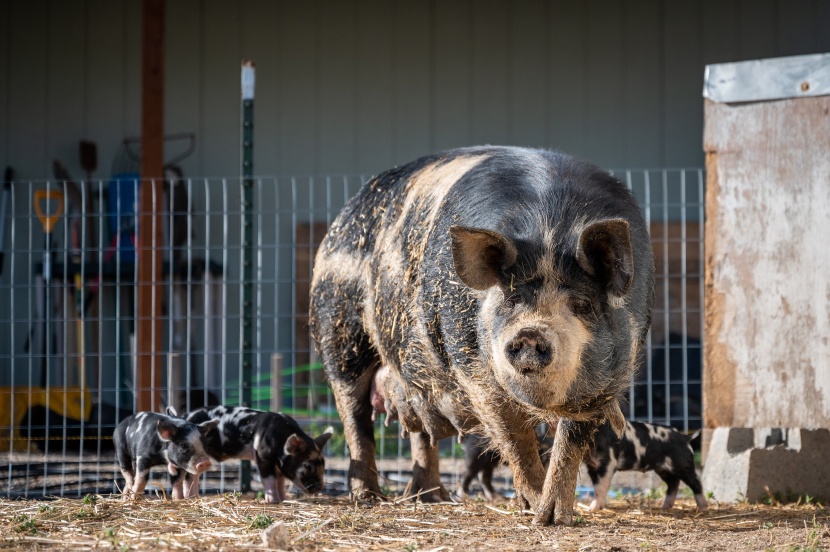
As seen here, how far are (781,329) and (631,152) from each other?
450cm

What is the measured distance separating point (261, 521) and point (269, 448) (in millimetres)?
1283

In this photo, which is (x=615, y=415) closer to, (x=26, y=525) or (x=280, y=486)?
(x=280, y=486)

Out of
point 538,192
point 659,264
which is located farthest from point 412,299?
point 659,264

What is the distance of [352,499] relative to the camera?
5219 mm

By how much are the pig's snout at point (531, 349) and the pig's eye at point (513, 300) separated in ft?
0.82

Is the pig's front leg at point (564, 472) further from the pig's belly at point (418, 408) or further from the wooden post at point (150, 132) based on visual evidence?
the wooden post at point (150, 132)

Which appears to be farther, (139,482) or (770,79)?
(770,79)

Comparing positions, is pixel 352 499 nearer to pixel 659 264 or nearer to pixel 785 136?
pixel 785 136

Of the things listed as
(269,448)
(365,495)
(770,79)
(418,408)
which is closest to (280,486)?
(269,448)

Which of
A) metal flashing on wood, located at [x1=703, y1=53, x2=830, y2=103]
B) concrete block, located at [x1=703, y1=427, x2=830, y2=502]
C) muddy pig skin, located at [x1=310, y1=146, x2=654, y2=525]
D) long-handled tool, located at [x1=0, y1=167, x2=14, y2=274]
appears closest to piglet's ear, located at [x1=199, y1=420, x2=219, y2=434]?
muddy pig skin, located at [x1=310, y1=146, x2=654, y2=525]

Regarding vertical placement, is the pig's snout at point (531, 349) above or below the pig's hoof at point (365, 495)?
above

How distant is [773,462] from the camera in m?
5.61

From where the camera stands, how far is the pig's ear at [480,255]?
377 cm

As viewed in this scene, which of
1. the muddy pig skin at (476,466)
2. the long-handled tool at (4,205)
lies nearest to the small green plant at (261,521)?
the muddy pig skin at (476,466)
